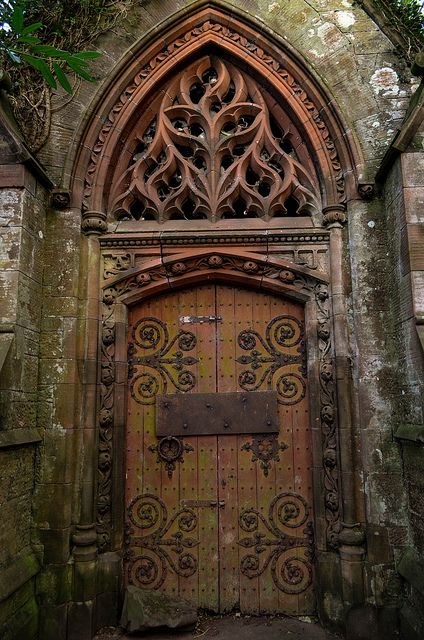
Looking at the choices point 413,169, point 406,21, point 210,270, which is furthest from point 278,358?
point 406,21

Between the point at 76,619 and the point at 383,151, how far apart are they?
4732 millimetres

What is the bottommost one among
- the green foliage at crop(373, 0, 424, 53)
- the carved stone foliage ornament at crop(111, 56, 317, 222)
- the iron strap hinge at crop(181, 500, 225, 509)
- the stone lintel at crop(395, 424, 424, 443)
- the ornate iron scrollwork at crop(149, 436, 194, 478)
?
the iron strap hinge at crop(181, 500, 225, 509)

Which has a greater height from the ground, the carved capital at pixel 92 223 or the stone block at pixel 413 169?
the stone block at pixel 413 169

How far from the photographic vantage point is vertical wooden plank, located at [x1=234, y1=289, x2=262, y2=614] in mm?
4246

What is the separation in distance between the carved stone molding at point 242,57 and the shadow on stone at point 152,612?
3427 mm

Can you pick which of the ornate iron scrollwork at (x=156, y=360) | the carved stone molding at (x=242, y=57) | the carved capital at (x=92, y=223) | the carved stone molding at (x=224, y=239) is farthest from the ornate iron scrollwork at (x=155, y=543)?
the carved stone molding at (x=242, y=57)

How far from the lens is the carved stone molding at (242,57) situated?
15.0ft

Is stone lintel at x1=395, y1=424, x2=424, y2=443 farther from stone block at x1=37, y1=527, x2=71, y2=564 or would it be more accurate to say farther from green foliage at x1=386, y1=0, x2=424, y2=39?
green foliage at x1=386, y1=0, x2=424, y2=39

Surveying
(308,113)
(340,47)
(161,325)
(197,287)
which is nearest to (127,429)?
(161,325)

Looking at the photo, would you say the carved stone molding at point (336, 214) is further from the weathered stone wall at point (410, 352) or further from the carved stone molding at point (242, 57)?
the weathered stone wall at point (410, 352)

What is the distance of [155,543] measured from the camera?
4336 mm

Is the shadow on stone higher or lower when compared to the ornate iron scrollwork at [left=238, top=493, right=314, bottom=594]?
lower

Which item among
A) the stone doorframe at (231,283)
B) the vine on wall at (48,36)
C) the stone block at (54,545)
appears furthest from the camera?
the vine on wall at (48,36)

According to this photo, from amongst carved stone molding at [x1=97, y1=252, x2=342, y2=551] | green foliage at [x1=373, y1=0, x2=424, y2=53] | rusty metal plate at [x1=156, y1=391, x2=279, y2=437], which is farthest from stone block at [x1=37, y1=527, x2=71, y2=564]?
green foliage at [x1=373, y1=0, x2=424, y2=53]
